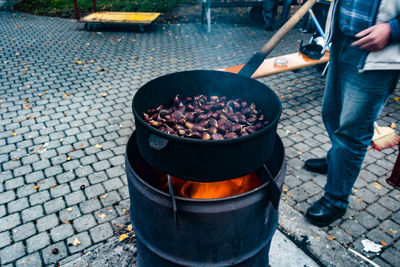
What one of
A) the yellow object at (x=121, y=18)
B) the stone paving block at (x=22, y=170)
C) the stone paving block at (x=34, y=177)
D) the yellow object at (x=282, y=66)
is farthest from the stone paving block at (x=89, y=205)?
the yellow object at (x=121, y=18)

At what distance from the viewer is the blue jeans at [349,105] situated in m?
2.44

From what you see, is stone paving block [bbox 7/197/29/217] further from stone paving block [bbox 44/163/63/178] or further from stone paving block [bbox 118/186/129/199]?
stone paving block [bbox 118/186/129/199]

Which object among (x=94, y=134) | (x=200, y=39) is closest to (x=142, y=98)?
(x=94, y=134)

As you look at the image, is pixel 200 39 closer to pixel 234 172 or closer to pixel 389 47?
pixel 389 47

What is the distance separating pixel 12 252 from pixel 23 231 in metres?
0.25

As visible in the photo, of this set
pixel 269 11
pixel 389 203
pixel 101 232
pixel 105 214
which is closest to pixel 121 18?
pixel 269 11

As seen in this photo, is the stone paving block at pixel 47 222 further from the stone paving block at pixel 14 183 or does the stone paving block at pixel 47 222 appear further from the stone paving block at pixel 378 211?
the stone paving block at pixel 378 211

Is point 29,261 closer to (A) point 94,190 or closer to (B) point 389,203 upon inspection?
(A) point 94,190

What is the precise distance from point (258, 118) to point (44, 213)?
2685mm

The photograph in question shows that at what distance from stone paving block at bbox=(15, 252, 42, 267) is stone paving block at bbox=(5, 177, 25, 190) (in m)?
1.14

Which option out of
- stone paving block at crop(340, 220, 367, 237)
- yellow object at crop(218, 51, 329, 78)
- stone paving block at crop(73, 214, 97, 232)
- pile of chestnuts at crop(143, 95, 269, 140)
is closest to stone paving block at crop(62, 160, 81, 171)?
stone paving block at crop(73, 214, 97, 232)

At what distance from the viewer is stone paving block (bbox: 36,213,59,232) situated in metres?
3.13

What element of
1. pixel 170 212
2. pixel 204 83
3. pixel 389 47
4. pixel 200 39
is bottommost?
pixel 200 39

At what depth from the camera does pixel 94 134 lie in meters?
4.64
